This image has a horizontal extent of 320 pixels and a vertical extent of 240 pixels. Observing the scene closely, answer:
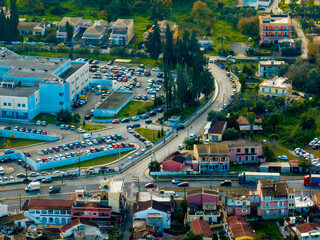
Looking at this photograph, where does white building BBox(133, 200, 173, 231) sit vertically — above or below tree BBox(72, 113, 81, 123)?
below

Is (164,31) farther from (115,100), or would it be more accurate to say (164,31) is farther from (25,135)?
(25,135)

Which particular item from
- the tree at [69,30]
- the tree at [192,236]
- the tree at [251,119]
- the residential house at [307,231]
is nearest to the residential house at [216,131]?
the tree at [251,119]

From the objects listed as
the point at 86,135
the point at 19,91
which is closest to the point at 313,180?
the point at 86,135

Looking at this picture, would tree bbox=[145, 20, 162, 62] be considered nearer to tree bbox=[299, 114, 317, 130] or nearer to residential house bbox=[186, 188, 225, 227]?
tree bbox=[299, 114, 317, 130]

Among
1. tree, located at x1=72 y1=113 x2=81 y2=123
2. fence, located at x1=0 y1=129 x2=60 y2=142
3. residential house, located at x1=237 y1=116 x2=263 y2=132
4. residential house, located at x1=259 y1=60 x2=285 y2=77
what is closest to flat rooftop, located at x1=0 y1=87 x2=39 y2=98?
fence, located at x1=0 y1=129 x2=60 y2=142

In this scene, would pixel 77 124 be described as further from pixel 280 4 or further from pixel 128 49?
pixel 280 4

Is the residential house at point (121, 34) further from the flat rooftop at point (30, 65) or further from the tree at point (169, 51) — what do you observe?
the flat rooftop at point (30, 65)
